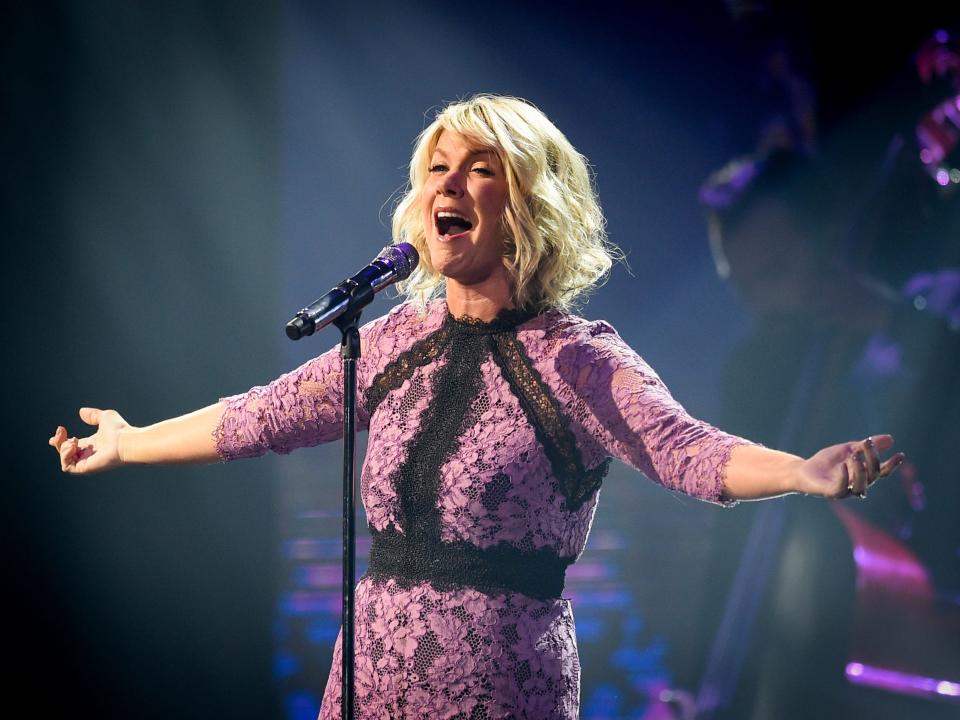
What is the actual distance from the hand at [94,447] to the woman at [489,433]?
0.28 meters

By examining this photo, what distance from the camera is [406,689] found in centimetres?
157

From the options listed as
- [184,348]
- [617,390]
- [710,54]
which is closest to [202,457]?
[617,390]

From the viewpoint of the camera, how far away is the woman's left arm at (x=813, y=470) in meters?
1.17

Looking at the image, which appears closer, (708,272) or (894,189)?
(894,189)

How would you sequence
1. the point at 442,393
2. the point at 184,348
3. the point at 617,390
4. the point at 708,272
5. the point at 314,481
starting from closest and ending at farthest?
1. the point at 617,390
2. the point at 442,393
3. the point at 184,348
4. the point at 314,481
5. the point at 708,272

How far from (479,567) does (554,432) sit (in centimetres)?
26

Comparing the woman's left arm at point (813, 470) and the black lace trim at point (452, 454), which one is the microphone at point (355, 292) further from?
the woman's left arm at point (813, 470)

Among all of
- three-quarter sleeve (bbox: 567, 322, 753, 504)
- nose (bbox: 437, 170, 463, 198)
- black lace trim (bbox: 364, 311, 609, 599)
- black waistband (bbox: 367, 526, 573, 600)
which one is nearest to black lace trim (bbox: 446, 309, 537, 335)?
black lace trim (bbox: 364, 311, 609, 599)

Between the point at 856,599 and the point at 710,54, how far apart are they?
6.47 ft

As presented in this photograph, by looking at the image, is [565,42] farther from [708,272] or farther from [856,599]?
[856,599]

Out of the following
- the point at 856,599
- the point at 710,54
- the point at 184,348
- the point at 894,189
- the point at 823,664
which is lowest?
the point at 823,664

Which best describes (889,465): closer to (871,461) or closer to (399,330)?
(871,461)

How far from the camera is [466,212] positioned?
5.62 feet

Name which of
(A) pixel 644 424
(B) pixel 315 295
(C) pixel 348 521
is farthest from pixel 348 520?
(B) pixel 315 295
